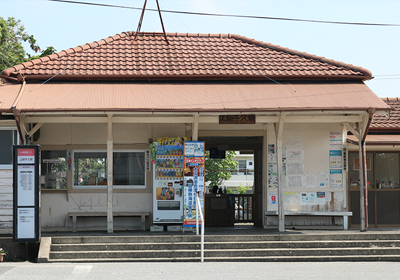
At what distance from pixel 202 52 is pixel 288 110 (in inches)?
159

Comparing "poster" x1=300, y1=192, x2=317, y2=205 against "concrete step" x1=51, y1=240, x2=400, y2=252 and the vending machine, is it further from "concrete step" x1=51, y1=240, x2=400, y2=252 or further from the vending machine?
the vending machine

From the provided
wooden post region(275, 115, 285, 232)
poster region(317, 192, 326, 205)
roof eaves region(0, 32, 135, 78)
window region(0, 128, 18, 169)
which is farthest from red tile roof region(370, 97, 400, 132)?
window region(0, 128, 18, 169)

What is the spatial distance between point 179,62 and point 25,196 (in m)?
5.33

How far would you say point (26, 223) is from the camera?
9.66m

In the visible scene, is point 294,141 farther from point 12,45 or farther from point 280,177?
point 12,45

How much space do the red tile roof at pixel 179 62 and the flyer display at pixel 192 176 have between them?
202 centimetres

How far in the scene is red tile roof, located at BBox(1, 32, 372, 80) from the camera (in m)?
12.0

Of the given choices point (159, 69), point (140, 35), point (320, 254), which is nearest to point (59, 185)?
point (159, 69)

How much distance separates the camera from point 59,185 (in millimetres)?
12016

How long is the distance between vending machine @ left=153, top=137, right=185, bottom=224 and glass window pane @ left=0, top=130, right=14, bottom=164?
328 centimetres

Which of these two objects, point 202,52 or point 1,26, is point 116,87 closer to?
point 202,52

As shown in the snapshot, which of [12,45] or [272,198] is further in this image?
[12,45]

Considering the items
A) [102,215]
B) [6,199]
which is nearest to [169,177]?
[102,215]

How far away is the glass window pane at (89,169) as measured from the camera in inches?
475
